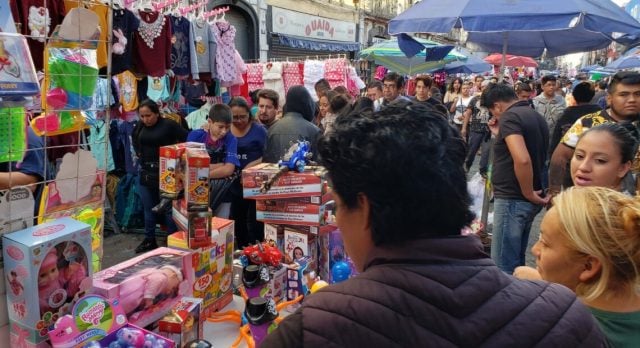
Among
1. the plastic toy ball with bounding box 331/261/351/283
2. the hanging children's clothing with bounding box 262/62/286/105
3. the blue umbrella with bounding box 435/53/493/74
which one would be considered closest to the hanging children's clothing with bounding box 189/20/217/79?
the hanging children's clothing with bounding box 262/62/286/105

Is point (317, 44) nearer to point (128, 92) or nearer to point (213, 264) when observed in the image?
point (128, 92)

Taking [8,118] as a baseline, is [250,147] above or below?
below

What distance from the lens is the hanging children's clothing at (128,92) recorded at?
4867 millimetres

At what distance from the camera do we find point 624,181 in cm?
234

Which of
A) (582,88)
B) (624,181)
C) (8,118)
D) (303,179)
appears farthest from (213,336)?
(582,88)

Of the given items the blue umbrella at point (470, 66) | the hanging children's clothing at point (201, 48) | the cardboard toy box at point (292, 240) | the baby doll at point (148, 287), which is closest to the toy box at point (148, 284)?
the baby doll at point (148, 287)

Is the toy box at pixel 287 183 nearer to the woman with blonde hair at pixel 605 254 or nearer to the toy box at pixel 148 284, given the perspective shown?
the toy box at pixel 148 284

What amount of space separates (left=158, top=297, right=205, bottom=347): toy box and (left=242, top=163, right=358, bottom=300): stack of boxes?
0.47 m

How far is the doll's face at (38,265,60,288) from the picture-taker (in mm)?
1197

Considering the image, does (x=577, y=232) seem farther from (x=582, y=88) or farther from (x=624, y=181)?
(x=582, y=88)

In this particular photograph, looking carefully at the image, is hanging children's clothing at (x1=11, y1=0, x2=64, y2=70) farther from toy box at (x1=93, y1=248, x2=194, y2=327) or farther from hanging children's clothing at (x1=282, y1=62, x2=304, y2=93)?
hanging children's clothing at (x1=282, y1=62, x2=304, y2=93)

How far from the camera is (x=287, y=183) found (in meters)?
2.05

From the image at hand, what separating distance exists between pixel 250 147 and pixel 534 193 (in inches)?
87.5

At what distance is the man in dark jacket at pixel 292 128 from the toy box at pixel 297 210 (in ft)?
3.83
